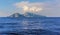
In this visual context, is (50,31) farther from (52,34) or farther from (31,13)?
(31,13)

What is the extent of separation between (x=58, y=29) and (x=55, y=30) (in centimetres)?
12

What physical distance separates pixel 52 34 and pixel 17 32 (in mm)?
991

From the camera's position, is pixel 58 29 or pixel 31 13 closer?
pixel 31 13

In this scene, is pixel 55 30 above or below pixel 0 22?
below

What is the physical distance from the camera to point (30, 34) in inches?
181

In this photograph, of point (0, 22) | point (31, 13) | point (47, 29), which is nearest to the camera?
point (31, 13)

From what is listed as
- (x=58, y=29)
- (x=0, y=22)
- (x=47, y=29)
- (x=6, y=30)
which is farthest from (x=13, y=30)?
(x=58, y=29)

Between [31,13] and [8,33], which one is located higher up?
[31,13]

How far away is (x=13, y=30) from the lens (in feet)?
16.1

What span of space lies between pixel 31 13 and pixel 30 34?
603 mm

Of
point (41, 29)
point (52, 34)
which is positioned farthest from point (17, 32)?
point (52, 34)

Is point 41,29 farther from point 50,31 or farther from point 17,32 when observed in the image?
point 17,32

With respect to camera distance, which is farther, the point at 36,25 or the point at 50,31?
the point at 36,25

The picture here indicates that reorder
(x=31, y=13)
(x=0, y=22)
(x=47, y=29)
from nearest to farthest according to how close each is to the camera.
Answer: (x=31, y=13), (x=47, y=29), (x=0, y=22)
